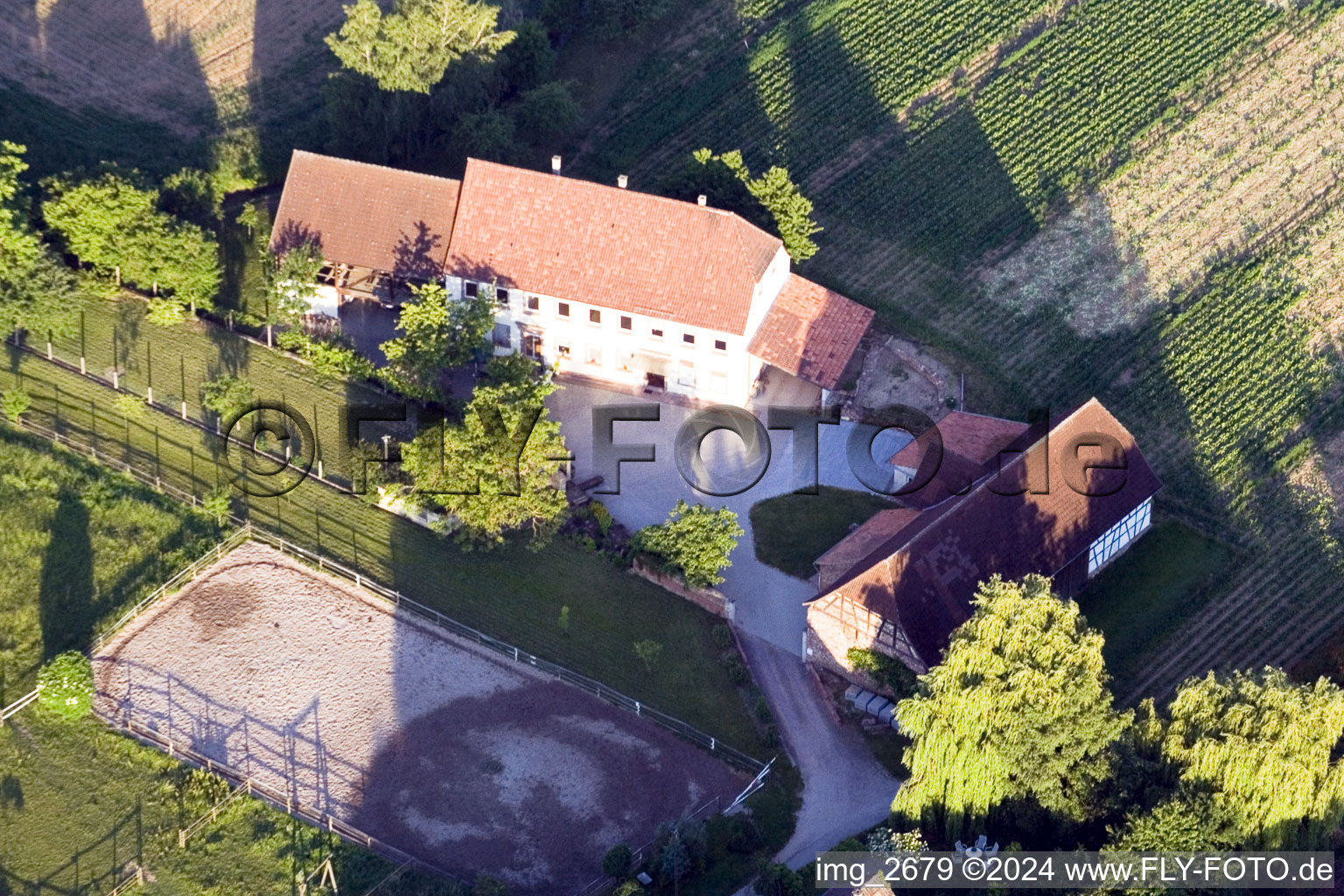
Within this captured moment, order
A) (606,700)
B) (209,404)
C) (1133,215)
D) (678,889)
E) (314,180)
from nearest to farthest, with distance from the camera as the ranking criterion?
(678,889) → (606,700) → (209,404) → (314,180) → (1133,215)

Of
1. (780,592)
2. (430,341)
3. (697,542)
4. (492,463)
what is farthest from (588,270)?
(780,592)

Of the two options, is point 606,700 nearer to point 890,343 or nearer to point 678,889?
point 678,889

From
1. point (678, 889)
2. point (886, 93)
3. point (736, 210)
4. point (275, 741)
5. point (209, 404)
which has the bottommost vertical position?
point (678, 889)

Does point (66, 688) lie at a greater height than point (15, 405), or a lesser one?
lesser

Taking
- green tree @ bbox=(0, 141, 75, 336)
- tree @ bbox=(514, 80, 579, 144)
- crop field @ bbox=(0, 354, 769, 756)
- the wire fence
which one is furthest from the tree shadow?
tree @ bbox=(514, 80, 579, 144)

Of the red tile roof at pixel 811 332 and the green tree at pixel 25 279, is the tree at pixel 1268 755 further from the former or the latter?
the green tree at pixel 25 279

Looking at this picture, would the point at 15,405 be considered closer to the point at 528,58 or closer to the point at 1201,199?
the point at 528,58

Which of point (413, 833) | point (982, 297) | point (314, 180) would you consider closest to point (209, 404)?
point (314, 180)

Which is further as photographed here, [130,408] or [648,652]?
[130,408]
